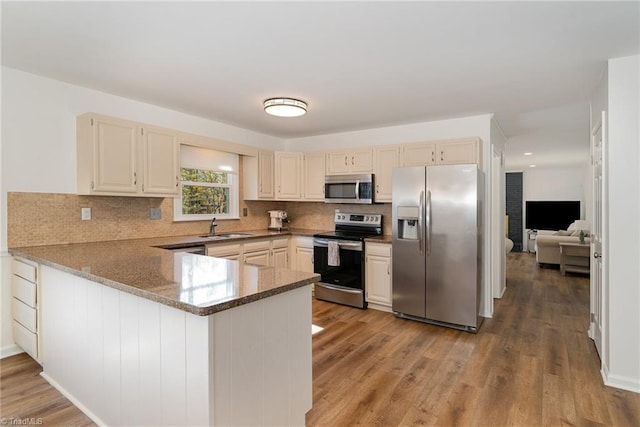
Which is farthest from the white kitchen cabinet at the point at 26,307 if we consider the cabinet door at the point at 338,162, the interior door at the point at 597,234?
the interior door at the point at 597,234

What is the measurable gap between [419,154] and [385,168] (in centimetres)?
45

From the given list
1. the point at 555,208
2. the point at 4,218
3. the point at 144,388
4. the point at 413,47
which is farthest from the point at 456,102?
the point at 555,208

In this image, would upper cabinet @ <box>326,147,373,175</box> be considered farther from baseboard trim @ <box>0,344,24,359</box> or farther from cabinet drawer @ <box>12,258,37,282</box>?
baseboard trim @ <box>0,344,24,359</box>

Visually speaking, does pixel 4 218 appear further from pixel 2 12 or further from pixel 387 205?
pixel 387 205

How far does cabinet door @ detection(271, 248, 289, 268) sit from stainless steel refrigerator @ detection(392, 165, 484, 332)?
61.9 inches

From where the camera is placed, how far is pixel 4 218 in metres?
2.76

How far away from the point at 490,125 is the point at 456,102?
0.78 meters

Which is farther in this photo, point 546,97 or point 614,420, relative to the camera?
point 546,97

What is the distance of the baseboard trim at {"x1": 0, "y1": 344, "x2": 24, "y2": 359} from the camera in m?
2.80

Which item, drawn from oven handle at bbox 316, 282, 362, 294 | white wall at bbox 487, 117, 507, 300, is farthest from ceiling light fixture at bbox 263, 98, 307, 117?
white wall at bbox 487, 117, 507, 300

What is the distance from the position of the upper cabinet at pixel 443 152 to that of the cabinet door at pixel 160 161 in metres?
2.63

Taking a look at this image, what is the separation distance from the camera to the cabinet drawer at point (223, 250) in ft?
12.2

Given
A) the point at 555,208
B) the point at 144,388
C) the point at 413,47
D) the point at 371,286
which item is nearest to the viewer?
the point at 144,388

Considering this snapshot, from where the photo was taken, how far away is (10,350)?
2.83 m
